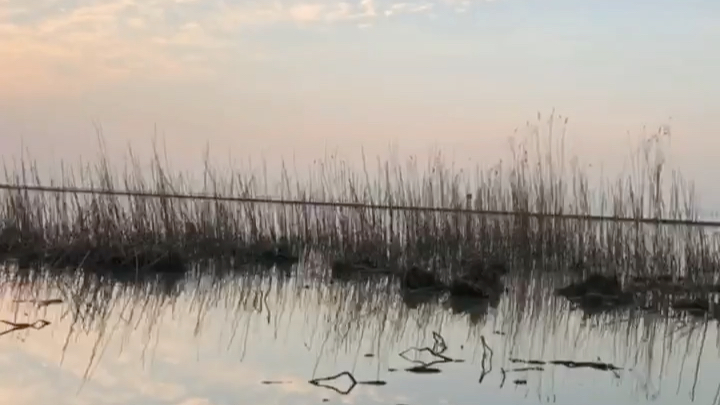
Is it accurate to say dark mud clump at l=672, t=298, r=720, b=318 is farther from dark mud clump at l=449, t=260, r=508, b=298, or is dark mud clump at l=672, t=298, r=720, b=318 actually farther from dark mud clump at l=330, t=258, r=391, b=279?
dark mud clump at l=330, t=258, r=391, b=279

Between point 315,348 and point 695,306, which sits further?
point 695,306

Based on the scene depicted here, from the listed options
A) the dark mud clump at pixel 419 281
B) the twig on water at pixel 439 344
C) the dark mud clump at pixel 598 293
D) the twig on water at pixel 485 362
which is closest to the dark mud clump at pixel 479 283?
the dark mud clump at pixel 419 281

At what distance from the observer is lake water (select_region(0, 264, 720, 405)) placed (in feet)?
8.16

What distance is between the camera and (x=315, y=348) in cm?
315

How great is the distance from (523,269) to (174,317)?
3030 millimetres

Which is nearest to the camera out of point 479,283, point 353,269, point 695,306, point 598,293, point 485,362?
point 485,362

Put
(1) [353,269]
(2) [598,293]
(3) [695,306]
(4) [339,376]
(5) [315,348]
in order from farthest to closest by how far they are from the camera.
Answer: (1) [353,269], (2) [598,293], (3) [695,306], (5) [315,348], (4) [339,376]

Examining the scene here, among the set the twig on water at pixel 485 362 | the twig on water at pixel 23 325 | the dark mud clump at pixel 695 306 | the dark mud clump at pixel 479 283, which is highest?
the twig on water at pixel 23 325

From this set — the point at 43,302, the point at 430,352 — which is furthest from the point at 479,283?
the point at 43,302

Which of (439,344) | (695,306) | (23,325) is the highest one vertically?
(23,325)

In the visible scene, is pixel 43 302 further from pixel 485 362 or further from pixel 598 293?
pixel 598 293

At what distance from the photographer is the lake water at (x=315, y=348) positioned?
249 centimetres

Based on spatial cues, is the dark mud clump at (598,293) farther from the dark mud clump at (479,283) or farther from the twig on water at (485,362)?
the twig on water at (485,362)

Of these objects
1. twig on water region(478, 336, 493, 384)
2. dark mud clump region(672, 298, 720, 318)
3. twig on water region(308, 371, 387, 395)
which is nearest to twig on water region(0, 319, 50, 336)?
twig on water region(308, 371, 387, 395)
